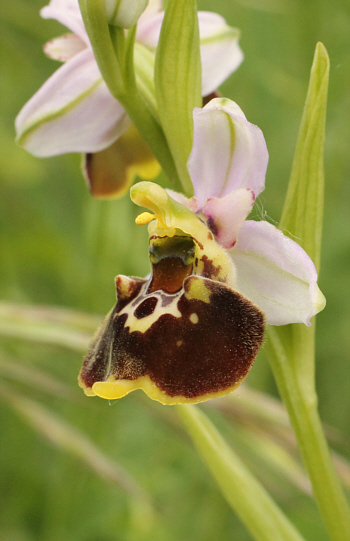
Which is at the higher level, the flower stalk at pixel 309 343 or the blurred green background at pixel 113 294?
the flower stalk at pixel 309 343

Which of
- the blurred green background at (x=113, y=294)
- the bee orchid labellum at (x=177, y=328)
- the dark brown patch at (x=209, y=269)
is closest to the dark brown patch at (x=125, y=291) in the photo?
the bee orchid labellum at (x=177, y=328)

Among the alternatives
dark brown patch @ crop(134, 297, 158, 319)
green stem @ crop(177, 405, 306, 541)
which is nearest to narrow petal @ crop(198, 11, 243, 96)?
dark brown patch @ crop(134, 297, 158, 319)

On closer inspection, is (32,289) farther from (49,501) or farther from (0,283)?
(49,501)

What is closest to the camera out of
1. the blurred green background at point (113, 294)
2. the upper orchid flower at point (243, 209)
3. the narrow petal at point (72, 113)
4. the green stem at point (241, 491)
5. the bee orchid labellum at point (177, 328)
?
the bee orchid labellum at point (177, 328)

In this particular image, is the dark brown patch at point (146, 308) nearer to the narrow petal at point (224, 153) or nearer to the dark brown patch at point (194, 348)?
the dark brown patch at point (194, 348)

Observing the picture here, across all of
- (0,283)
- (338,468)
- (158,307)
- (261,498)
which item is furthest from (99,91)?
(0,283)

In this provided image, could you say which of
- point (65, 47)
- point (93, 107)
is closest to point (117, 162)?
point (93, 107)
